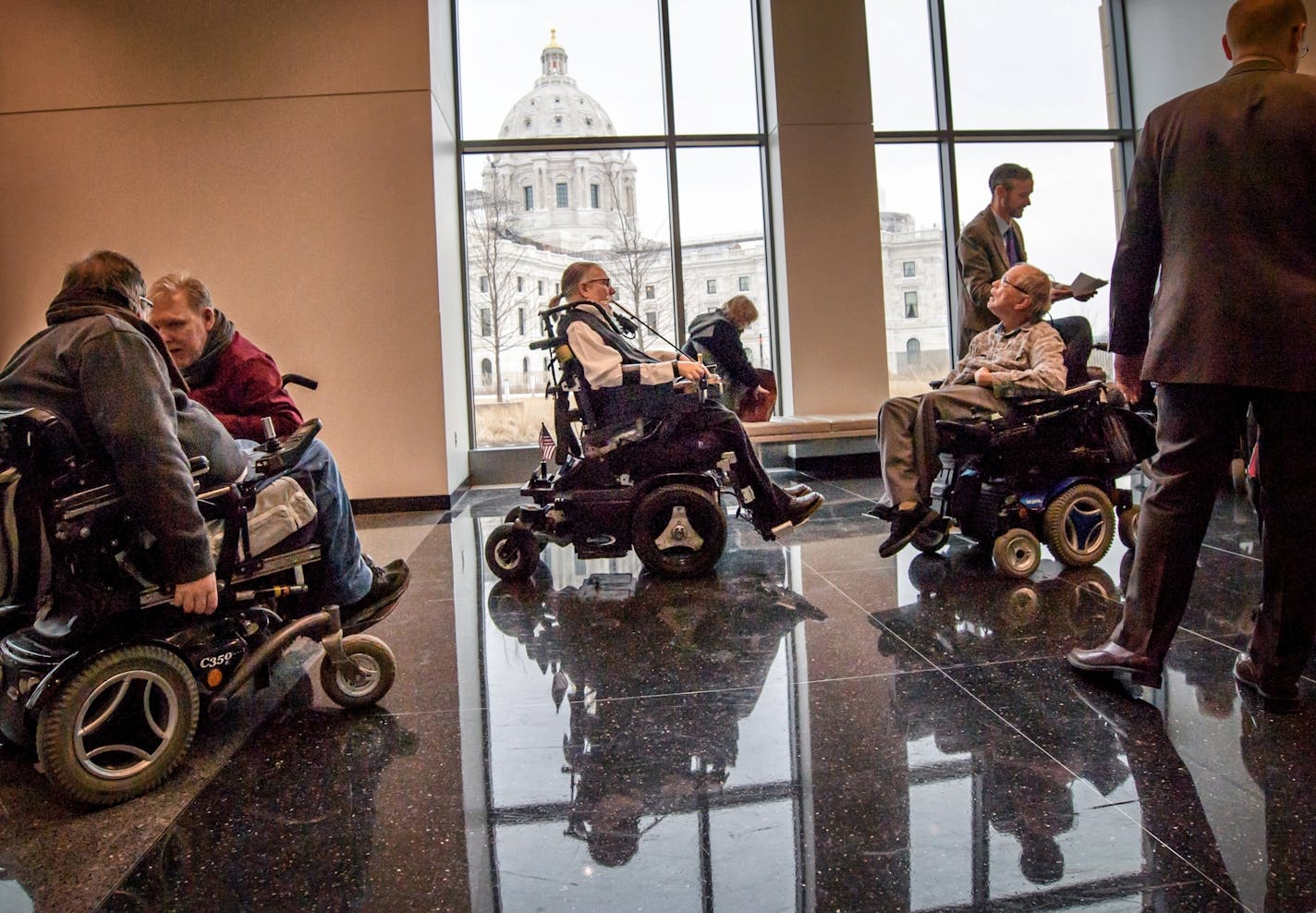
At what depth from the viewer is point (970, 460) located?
367 cm

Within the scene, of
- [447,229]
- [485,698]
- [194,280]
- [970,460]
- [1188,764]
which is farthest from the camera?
[447,229]

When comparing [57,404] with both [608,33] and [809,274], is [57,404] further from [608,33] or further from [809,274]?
[608,33]

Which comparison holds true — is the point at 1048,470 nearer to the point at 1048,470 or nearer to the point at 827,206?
the point at 1048,470

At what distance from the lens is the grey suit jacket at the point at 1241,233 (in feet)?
6.29

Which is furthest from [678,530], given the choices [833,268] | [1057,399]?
[833,268]

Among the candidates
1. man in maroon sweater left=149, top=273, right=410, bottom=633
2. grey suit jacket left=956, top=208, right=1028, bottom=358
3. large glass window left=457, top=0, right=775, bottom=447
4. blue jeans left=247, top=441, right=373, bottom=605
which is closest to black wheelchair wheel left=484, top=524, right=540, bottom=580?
man in maroon sweater left=149, top=273, right=410, bottom=633

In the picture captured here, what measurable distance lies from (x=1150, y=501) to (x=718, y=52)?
663 centimetres

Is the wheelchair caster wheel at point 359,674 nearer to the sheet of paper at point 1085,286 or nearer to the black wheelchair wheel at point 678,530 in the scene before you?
the black wheelchair wheel at point 678,530

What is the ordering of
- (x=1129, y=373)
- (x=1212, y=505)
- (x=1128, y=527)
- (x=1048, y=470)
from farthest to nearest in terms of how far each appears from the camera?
1. (x=1128, y=527)
2. (x=1048, y=470)
3. (x=1129, y=373)
4. (x=1212, y=505)

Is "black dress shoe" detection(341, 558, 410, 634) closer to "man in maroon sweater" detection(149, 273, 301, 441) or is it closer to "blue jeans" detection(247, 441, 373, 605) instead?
"blue jeans" detection(247, 441, 373, 605)

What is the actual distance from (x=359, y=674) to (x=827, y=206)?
6039 millimetres

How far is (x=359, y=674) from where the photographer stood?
91.3 inches

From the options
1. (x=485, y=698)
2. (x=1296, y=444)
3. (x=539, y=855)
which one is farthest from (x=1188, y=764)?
(x=485, y=698)

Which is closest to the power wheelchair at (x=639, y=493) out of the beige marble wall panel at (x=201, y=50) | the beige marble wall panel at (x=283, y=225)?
the beige marble wall panel at (x=283, y=225)
